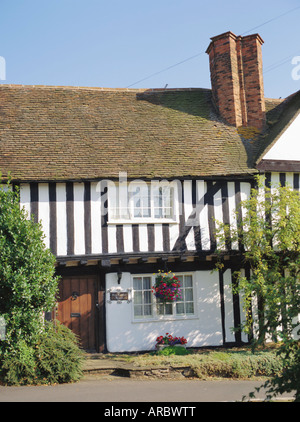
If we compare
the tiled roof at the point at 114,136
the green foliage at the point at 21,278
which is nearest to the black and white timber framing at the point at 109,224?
the tiled roof at the point at 114,136

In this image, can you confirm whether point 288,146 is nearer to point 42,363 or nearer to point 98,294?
point 98,294

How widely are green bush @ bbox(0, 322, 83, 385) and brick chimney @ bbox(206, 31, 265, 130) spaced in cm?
851

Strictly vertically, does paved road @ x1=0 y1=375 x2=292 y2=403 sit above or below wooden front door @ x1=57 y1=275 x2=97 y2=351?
below

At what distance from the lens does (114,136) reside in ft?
42.5

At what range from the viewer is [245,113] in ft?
46.0

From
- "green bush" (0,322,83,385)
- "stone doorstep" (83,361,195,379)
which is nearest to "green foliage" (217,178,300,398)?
"stone doorstep" (83,361,195,379)

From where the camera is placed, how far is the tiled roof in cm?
1173

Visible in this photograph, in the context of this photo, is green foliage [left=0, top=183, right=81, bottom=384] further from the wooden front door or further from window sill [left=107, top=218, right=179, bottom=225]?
window sill [left=107, top=218, right=179, bottom=225]

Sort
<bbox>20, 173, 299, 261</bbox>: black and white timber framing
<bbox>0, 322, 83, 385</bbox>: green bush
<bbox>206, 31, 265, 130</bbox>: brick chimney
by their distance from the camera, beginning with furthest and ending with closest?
<bbox>206, 31, 265, 130</bbox>: brick chimney → <bbox>20, 173, 299, 261</bbox>: black and white timber framing → <bbox>0, 322, 83, 385</bbox>: green bush

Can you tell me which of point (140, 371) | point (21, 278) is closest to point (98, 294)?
point (140, 371)

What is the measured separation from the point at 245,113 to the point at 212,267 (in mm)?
5094

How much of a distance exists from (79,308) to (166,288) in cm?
233
